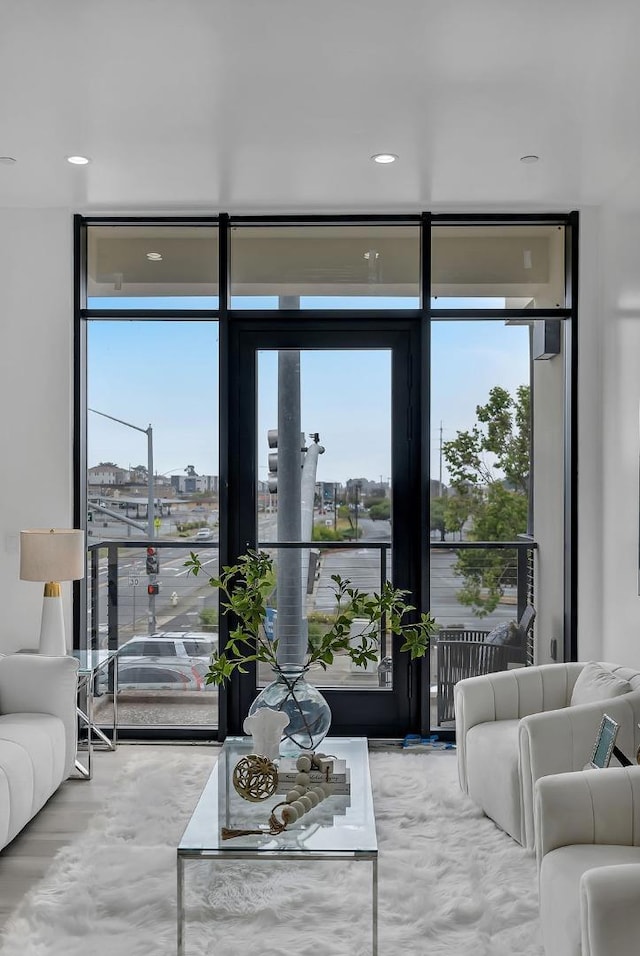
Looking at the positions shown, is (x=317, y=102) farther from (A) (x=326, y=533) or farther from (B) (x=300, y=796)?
(B) (x=300, y=796)

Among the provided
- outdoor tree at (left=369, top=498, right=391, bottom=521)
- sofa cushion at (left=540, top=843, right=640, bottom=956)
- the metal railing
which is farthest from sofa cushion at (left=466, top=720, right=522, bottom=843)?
outdoor tree at (left=369, top=498, right=391, bottom=521)

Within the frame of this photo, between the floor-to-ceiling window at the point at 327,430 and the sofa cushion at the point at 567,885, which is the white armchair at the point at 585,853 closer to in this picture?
the sofa cushion at the point at 567,885

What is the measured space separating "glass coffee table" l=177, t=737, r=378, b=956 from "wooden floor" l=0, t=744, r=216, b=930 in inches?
28.2

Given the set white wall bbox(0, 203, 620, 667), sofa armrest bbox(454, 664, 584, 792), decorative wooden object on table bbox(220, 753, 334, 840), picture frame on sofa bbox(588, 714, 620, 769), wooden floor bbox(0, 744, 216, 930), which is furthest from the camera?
white wall bbox(0, 203, 620, 667)

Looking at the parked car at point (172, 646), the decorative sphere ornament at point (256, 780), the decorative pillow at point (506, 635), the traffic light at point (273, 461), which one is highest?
the traffic light at point (273, 461)

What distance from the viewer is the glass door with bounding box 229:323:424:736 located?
4.76m

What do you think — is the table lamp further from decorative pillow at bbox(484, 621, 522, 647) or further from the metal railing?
decorative pillow at bbox(484, 621, 522, 647)

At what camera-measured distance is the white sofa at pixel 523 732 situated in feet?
9.95

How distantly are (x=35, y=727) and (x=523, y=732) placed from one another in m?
1.96

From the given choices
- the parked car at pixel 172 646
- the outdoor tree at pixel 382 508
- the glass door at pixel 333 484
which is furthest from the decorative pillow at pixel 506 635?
the parked car at pixel 172 646

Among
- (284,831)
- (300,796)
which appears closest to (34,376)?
(300,796)

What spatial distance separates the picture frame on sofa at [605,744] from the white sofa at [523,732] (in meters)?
0.20

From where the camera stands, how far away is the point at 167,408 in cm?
480

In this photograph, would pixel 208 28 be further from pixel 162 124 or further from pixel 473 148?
pixel 473 148
